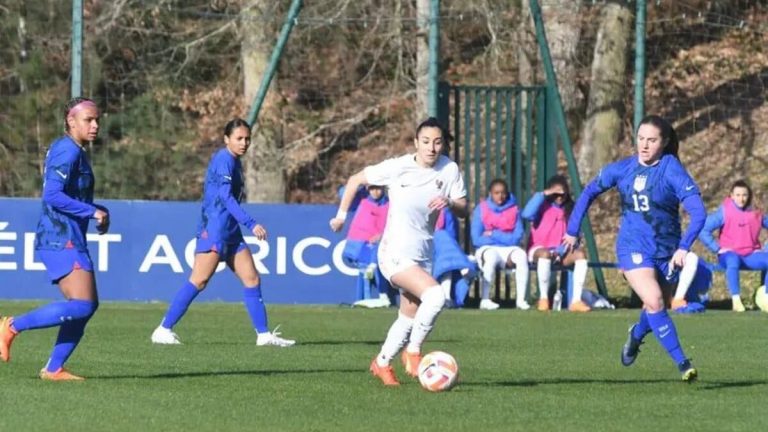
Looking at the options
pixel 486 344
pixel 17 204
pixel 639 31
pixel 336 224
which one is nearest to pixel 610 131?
pixel 639 31

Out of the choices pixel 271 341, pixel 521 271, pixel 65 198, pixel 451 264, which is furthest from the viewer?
pixel 521 271

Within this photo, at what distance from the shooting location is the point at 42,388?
416 inches

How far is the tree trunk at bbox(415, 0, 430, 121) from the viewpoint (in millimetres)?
23266

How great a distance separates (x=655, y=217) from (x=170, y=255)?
35.8 feet

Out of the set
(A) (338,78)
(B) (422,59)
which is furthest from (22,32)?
(B) (422,59)

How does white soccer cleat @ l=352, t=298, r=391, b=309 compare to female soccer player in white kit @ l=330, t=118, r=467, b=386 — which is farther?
white soccer cleat @ l=352, t=298, r=391, b=309

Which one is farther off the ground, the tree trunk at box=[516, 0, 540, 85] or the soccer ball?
the tree trunk at box=[516, 0, 540, 85]

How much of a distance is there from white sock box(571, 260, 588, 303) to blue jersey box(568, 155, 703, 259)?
358 inches

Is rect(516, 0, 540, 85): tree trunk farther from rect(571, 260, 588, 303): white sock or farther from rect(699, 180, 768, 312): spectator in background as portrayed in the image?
rect(571, 260, 588, 303): white sock

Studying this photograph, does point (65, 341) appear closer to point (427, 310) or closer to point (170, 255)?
point (427, 310)

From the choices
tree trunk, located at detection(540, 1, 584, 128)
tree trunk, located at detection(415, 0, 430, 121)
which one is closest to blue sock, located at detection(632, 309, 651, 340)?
tree trunk, located at detection(415, 0, 430, 121)

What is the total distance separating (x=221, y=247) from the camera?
14.7 metres

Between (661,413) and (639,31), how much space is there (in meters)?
13.1

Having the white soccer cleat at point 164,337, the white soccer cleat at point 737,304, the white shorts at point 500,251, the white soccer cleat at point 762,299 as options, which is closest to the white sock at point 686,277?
the white soccer cleat at point 737,304
